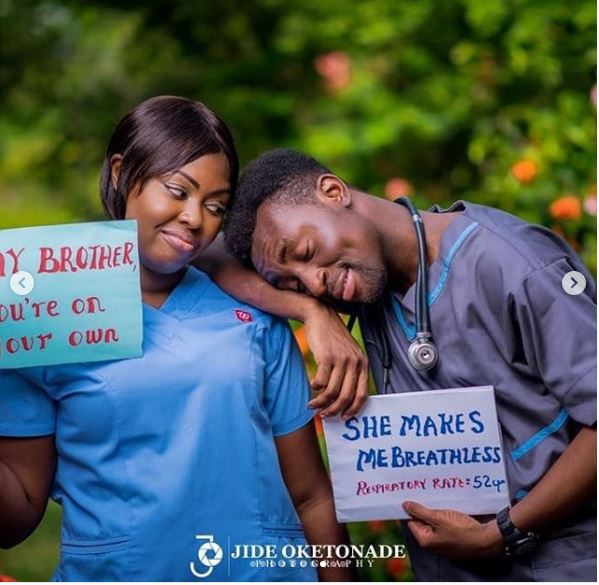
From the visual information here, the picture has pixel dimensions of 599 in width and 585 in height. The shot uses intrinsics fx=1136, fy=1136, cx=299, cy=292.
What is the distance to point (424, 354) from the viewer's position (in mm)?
2129

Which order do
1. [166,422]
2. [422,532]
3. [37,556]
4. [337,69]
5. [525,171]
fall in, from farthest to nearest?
[337,69] → [37,556] → [525,171] → [422,532] → [166,422]

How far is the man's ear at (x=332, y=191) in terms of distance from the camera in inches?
86.8

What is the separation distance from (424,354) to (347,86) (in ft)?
12.2

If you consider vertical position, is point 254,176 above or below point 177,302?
above

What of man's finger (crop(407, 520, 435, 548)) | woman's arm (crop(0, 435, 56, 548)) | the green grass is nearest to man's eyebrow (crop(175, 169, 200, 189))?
woman's arm (crop(0, 435, 56, 548))

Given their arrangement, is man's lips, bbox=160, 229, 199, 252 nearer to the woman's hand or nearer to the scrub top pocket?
the woman's hand

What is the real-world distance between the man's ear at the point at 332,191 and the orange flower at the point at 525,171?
1.79 meters

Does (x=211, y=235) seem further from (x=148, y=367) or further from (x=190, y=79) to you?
(x=190, y=79)

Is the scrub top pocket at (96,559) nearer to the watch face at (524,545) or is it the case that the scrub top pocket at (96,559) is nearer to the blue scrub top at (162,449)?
the blue scrub top at (162,449)

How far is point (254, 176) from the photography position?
2.27 m

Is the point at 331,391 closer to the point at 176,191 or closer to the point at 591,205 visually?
the point at 176,191

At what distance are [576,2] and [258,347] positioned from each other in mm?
3436

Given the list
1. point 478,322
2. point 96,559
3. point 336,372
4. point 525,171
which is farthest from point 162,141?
point 525,171

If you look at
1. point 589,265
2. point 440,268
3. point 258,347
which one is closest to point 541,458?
point 440,268
